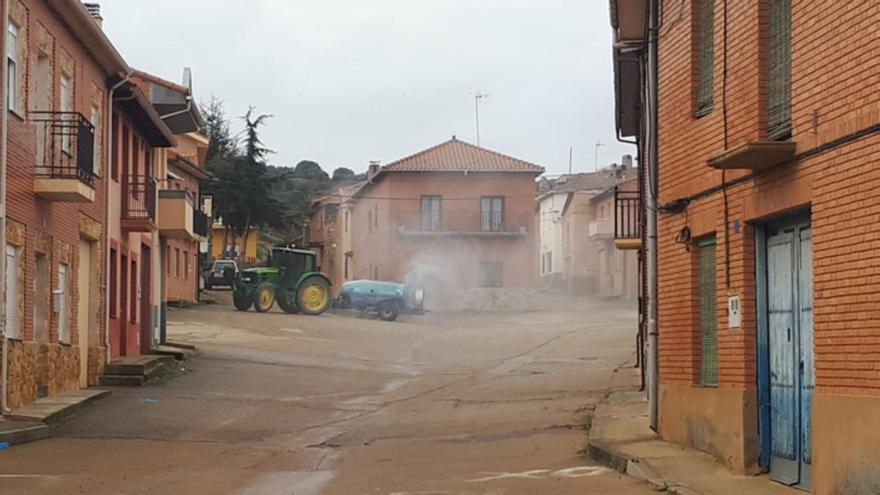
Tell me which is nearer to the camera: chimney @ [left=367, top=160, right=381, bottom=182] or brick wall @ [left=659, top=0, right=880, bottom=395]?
brick wall @ [left=659, top=0, right=880, bottom=395]

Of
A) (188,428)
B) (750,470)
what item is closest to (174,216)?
(188,428)

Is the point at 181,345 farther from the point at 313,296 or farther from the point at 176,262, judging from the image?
the point at 176,262

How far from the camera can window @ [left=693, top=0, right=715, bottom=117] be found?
45.0ft

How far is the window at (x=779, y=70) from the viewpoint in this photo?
11.7 meters

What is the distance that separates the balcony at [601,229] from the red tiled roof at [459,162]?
8501 millimetres

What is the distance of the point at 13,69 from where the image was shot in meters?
17.8

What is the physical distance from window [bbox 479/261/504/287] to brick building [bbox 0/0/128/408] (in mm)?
41566

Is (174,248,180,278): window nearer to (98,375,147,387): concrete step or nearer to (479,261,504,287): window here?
(479,261,504,287): window

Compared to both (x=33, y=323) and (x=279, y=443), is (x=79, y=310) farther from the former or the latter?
(x=279, y=443)

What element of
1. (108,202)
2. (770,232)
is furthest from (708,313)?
(108,202)

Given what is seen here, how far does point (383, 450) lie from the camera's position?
1636cm

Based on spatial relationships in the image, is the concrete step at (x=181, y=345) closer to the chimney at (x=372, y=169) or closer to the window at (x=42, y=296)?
the window at (x=42, y=296)

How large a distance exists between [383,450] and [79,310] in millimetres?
8434

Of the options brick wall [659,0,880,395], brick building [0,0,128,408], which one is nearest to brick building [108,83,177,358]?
brick building [0,0,128,408]
